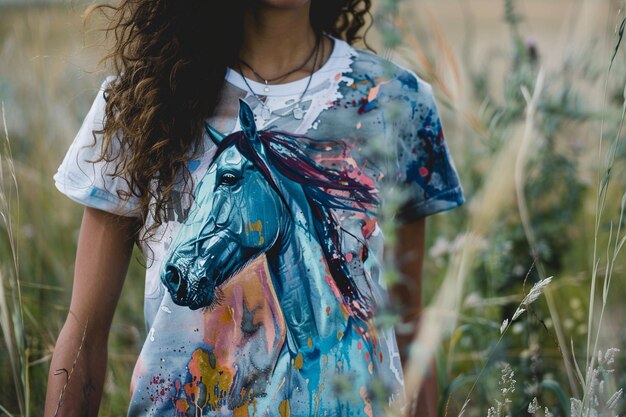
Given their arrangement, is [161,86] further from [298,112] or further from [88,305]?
[88,305]

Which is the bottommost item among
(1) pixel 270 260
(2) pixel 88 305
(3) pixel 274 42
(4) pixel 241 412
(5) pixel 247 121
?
(4) pixel 241 412

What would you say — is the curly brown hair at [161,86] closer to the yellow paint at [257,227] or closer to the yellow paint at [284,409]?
the yellow paint at [257,227]

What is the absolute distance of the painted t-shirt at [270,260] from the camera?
4.72 ft

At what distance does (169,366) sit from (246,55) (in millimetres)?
605

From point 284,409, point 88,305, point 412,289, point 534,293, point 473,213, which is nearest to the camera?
point 534,293

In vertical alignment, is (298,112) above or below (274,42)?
below

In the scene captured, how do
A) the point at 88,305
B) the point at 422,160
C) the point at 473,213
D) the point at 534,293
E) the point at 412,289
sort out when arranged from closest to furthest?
the point at 534,293
the point at 88,305
the point at 422,160
the point at 412,289
the point at 473,213

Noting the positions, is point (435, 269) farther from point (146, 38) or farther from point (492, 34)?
point (492, 34)

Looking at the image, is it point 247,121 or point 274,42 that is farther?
point 274,42

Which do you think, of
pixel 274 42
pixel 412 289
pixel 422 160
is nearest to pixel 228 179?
pixel 274 42

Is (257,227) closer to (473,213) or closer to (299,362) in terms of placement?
(299,362)

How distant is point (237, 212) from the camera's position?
1.46 metres

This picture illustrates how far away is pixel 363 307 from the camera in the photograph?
151cm

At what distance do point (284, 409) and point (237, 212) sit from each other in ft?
1.15
